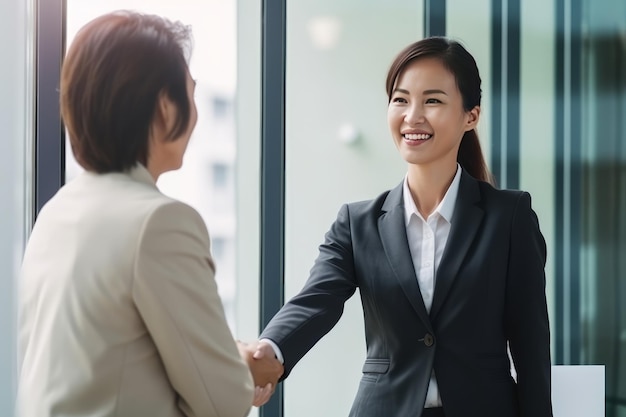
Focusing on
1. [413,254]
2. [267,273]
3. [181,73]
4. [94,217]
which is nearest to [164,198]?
[94,217]

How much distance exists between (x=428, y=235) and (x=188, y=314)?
96 cm

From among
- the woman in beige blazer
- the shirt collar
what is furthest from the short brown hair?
the shirt collar

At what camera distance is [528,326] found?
2012mm

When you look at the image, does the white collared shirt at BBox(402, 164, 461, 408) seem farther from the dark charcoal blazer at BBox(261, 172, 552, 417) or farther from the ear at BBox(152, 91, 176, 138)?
the ear at BBox(152, 91, 176, 138)

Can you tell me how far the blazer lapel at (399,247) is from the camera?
203 centimetres

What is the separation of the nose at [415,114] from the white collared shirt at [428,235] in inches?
6.7

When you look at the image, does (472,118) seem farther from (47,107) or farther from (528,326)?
(47,107)

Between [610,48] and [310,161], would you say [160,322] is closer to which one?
[310,161]

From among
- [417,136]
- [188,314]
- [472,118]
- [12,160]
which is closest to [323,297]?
[417,136]

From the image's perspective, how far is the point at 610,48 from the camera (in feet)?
12.0

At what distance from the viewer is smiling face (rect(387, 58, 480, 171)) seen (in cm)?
216

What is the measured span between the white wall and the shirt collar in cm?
214

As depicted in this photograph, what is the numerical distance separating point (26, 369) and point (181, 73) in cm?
51

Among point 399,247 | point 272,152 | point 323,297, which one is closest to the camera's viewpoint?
point 399,247
